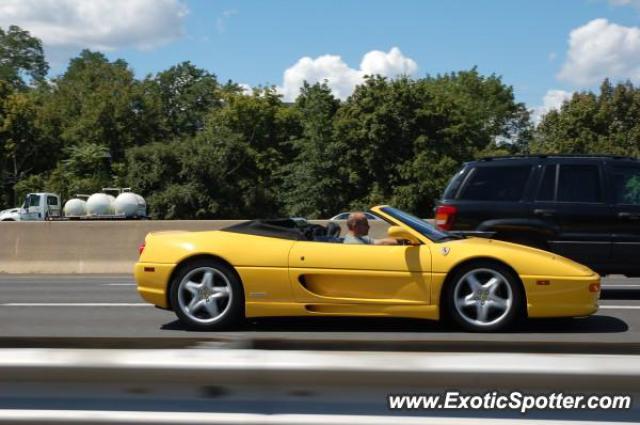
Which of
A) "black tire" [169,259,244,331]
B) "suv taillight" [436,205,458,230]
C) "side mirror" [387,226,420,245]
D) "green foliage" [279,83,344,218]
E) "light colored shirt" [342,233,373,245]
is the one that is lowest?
"black tire" [169,259,244,331]

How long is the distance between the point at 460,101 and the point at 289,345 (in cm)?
6059

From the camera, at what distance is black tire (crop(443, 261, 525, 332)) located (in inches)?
290

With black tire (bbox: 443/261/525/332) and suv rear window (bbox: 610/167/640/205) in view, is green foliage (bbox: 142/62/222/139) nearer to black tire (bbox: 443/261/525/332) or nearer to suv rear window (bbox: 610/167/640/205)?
suv rear window (bbox: 610/167/640/205)

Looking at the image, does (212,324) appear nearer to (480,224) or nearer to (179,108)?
(480,224)

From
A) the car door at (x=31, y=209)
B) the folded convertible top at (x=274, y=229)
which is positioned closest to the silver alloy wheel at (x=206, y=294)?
the folded convertible top at (x=274, y=229)

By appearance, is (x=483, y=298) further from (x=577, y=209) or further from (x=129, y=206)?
(x=129, y=206)

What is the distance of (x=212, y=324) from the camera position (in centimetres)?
766

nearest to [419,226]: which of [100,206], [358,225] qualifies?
[358,225]

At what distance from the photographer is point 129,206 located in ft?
149

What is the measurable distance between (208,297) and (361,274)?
4.49ft

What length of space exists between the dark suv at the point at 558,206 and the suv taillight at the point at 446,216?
12mm

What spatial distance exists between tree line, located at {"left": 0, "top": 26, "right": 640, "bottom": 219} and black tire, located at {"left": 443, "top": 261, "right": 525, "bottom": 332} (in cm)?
4161

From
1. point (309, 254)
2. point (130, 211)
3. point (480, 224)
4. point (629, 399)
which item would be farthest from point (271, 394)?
point (130, 211)

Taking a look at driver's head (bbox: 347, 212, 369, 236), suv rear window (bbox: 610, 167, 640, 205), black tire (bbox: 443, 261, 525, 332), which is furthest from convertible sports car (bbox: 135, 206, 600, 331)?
suv rear window (bbox: 610, 167, 640, 205)
